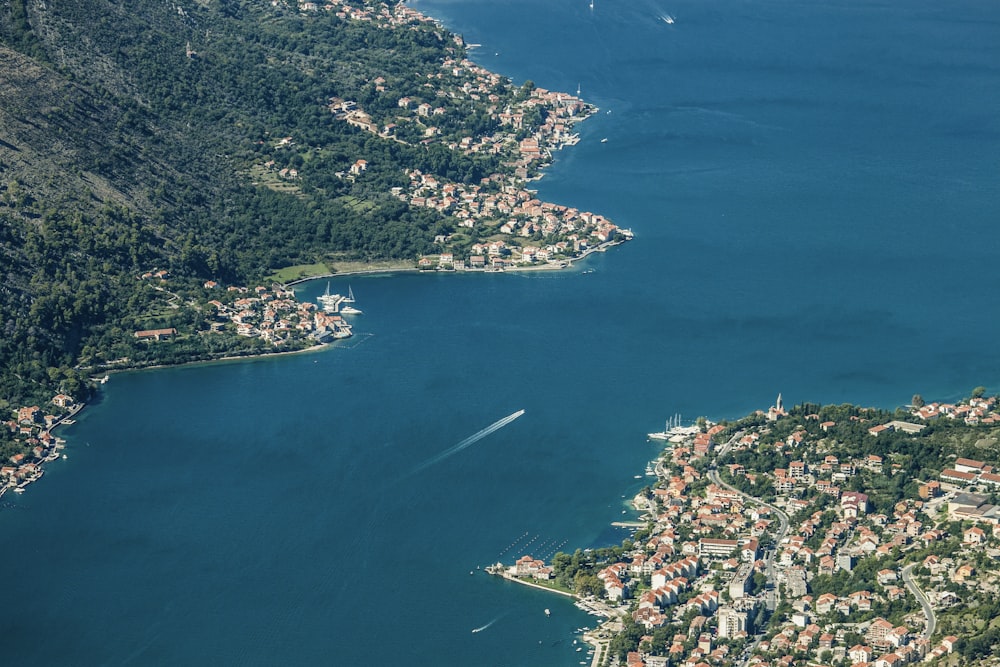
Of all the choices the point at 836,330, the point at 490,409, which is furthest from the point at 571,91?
the point at 490,409

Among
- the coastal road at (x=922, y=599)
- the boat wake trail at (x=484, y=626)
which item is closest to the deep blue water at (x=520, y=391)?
the boat wake trail at (x=484, y=626)

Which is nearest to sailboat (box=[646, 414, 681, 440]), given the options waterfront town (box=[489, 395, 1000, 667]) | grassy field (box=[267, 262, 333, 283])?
waterfront town (box=[489, 395, 1000, 667])

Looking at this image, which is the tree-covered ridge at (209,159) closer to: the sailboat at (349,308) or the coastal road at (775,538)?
the sailboat at (349,308)

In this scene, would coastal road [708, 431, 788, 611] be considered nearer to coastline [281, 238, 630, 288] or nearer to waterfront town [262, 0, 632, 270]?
coastline [281, 238, 630, 288]

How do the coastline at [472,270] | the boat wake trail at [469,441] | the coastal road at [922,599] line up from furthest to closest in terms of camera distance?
1. the coastline at [472,270]
2. the boat wake trail at [469,441]
3. the coastal road at [922,599]

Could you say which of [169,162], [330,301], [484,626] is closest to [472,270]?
[330,301]
